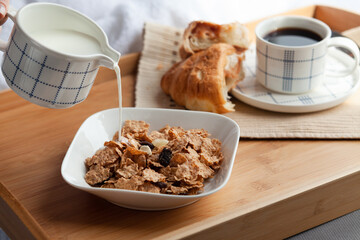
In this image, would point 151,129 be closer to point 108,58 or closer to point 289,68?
point 108,58

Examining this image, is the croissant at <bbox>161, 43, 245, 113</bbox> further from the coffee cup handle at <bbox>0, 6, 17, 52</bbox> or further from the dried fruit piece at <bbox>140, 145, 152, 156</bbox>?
the coffee cup handle at <bbox>0, 6, 17, 52</bbox>

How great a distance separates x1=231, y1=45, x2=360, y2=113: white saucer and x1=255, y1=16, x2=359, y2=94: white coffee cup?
0.9 inches

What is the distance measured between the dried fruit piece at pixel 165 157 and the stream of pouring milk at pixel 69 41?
0.20 meters

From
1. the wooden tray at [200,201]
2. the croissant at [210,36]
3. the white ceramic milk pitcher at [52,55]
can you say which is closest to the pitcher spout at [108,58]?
the white ceramic milk pitcher at [52,55]

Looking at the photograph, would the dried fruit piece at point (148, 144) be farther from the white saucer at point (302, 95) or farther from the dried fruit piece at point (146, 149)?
the white saucer at point (302, 95)

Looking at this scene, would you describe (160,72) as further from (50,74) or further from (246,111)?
(50,74)

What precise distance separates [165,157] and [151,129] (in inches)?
7.3

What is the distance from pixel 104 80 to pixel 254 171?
1.93 ft

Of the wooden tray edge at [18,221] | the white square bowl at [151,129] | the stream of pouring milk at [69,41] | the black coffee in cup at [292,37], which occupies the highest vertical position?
the black coffee in cup at [292,37]

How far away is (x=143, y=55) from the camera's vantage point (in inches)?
58.6

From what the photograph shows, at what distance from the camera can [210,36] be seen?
4.51 feet

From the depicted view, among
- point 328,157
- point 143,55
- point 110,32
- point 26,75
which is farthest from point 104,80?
point 328,157

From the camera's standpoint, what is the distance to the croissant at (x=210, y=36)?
136 cm

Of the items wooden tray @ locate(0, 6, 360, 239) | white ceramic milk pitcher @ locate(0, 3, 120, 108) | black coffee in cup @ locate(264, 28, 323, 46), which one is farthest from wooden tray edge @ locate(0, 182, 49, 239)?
black coffee in cup @ locate(264, 28, 323, 46)
